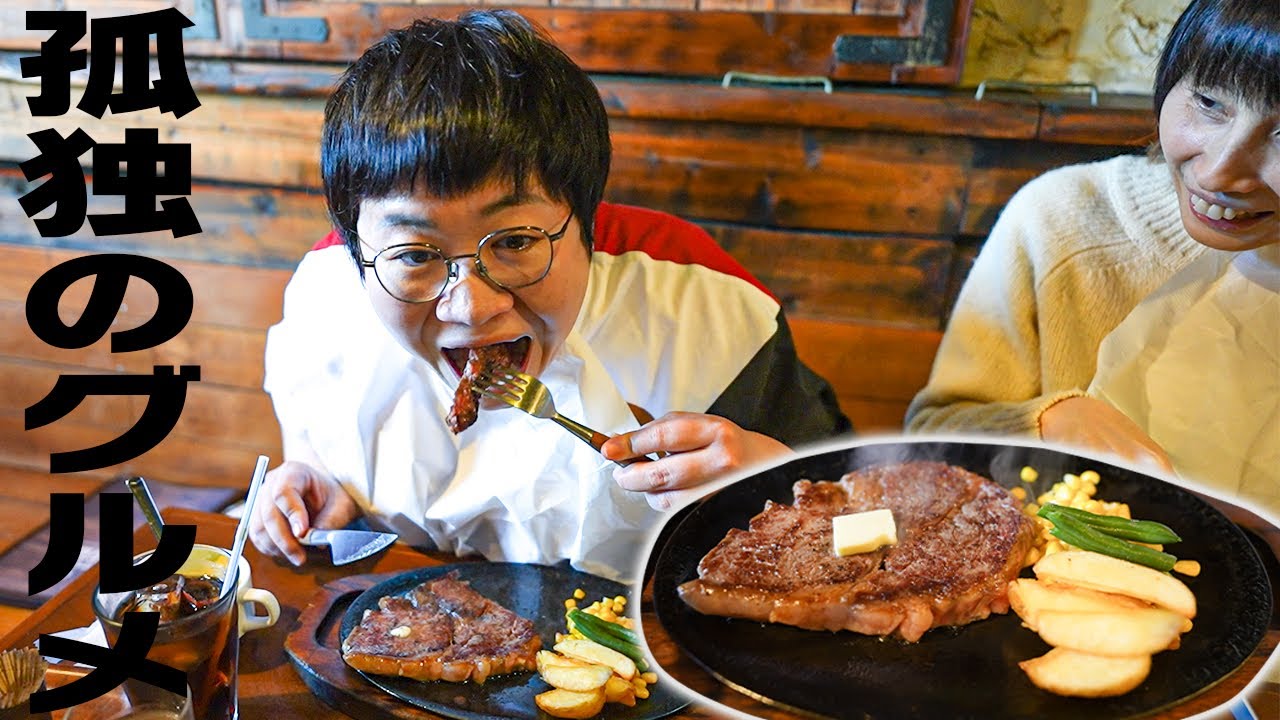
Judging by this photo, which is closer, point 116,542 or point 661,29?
point 116,542

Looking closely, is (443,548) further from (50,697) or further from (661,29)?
(661,29)

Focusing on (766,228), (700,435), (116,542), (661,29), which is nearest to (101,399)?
(116,542)

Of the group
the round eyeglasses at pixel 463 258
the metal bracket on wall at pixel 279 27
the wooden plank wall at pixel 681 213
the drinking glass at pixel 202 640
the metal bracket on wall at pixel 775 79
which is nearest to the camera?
the drinking glass at pixel 202 640

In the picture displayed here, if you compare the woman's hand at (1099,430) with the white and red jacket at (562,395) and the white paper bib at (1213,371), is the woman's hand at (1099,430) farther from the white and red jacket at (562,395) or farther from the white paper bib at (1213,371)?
the white and red jacket at (562,395)

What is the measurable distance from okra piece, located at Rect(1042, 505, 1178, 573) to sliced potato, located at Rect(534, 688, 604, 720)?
1.86 ft

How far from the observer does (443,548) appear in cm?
161

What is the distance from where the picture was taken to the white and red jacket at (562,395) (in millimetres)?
1414

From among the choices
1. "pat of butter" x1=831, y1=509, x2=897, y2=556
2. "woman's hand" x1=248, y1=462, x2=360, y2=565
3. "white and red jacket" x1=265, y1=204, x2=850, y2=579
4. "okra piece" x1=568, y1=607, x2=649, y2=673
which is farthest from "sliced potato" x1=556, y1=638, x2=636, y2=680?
"woman's hand" x1=248, y1=462, x2=360, y2=565

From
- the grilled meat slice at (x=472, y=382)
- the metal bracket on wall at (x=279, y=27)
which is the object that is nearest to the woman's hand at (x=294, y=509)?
the grilled meat slice at (x=472, y=382)

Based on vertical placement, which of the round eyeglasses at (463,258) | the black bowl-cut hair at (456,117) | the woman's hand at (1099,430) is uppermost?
the black bowl-cut hair at (456,117)

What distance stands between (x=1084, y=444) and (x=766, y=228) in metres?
1.19

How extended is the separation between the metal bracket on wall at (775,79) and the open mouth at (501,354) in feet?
2.74

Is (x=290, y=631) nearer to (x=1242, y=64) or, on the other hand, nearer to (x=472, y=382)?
→ (x=472, y=382)

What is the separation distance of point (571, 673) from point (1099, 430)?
686mm
